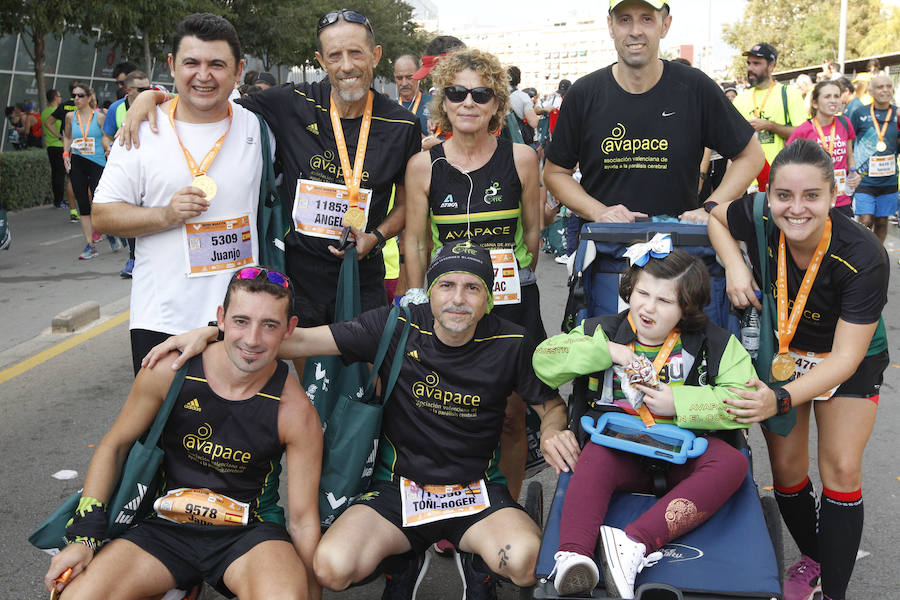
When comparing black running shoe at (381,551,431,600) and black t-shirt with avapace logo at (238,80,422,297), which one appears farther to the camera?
black t-shirt with avapace logo at (238,80,422,297)

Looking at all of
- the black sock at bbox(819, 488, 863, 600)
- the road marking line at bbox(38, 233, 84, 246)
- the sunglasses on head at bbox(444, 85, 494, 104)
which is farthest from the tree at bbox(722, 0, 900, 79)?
the black sock at bbox(819, 488, 863, 600)

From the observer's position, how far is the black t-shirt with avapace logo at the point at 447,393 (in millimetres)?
3430

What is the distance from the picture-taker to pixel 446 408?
3.44 meters

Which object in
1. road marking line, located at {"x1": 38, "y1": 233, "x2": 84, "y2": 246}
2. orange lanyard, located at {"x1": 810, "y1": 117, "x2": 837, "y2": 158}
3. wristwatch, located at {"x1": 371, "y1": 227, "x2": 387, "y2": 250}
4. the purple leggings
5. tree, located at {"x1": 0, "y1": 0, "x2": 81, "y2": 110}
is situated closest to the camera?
the purple leggings

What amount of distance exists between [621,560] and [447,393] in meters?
1.03

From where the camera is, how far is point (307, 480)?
3256 mm

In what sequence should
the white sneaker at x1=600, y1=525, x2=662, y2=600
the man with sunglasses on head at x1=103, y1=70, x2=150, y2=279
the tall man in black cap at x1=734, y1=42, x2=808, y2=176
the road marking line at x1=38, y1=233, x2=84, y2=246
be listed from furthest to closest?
Answer: the road marking line at x1=38, y1=233, x2=84, y2=246 < the man with sunglasses on head at x1=103, y1=70, x2=150, y2=279 < the tall man in black cap at x1=734, y1=42, x2=808, y2=176 < the white sneaker at x1=600, y1=525, x2=662, y2=600

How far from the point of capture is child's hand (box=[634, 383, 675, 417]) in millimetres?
3088

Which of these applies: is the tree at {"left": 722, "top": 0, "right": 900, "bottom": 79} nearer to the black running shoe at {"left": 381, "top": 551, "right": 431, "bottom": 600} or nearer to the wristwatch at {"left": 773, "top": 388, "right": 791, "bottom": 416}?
the wristwatch at {"left": 773, "top": 388, "right": 791, "bottom": 416}

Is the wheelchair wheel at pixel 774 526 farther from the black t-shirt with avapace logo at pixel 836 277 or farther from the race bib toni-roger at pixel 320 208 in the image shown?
the race bib toni-roger at pixel 320 208

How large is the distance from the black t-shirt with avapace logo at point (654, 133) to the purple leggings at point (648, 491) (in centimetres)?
142

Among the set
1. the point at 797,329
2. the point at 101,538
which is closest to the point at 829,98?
the point at 797,329

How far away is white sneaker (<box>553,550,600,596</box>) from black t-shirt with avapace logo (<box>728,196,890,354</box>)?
1359 mm

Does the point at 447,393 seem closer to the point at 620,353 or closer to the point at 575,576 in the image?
the point at 620,353
